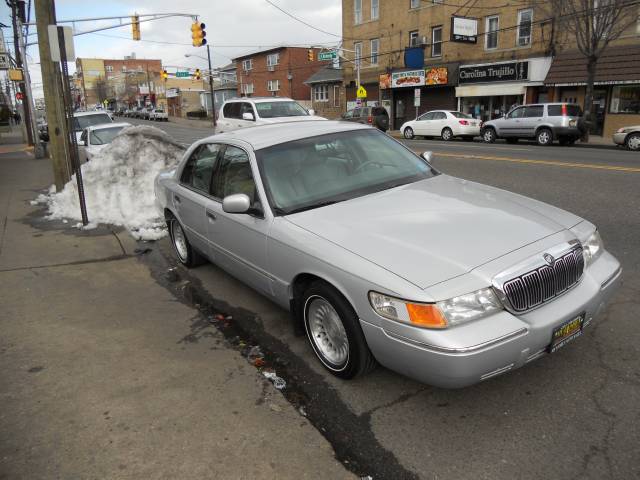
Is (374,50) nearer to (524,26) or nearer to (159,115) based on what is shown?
(524,26)

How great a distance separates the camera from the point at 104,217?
8.39 meters

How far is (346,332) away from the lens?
314 centimetres

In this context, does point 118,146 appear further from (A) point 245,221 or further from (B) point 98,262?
(A) point 245,221

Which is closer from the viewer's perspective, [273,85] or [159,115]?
[273,85]

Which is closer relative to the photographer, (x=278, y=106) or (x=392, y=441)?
(x=392, y=441)

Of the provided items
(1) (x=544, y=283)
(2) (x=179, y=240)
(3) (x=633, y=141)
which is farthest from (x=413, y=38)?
(1) (x=544, y=283)

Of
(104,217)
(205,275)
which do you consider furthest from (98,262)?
(104,217)

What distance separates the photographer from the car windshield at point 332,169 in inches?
152

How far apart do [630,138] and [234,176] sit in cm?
1761

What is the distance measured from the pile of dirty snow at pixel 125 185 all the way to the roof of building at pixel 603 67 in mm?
19981

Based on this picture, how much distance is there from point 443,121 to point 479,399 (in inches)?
908

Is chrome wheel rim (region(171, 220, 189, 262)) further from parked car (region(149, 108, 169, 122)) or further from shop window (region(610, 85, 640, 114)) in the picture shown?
parked car (region(149, 108, 169, 122))

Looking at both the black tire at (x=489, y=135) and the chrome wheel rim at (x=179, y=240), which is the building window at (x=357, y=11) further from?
the chrome wheel rim at (x=179, y=240)

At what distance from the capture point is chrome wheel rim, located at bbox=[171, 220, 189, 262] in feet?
19.0
